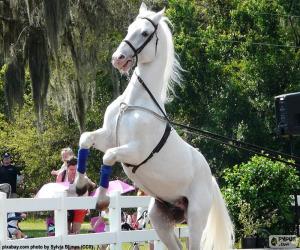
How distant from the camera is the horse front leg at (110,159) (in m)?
6.54

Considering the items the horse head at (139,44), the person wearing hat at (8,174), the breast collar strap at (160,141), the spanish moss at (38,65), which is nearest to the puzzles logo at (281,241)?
the person wearing hat at (8,174)

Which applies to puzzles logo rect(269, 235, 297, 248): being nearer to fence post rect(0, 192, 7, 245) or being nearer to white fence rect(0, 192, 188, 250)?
white fence rect(0, 192, 188, 250)

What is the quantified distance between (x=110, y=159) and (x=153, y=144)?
1.55 ft

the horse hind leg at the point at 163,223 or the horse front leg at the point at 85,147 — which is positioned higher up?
the horse front leg at the point at 85,147

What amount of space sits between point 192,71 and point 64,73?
11899 mm

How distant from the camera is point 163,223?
7402 mm

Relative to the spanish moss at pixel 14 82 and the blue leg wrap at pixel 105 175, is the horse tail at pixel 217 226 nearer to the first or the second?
the blue leg wrap at pixel 105 175

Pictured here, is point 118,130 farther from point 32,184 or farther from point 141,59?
point 32,184

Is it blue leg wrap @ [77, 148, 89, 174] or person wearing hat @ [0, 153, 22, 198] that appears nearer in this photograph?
blue leg wrap @ [77, 148, 89, 174]

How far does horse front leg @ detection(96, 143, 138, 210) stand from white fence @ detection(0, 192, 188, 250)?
1.97 metres

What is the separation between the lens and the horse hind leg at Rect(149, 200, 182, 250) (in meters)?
7.38

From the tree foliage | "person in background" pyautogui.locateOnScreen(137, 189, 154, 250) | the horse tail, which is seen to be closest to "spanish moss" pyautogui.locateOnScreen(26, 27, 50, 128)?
"person in background" pyautogui.locateOnScreen(137, 189, 154, 250)

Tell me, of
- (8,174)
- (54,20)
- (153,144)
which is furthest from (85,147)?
(54,20)

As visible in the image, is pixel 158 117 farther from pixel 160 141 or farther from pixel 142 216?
pixel 142 216
